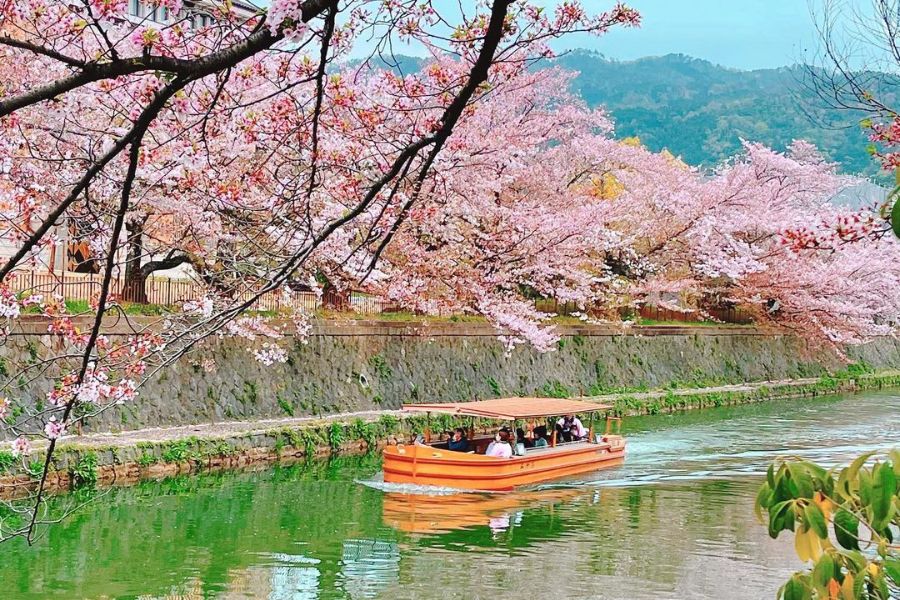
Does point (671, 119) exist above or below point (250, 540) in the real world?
above

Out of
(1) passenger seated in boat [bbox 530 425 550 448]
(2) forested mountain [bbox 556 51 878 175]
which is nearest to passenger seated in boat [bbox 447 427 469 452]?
(1) passenger seated in boat [bbox 530 425 550 448]

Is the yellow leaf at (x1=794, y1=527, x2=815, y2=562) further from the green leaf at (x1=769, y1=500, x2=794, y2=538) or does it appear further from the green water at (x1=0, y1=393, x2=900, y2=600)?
the green water at (x1=0, y1=393, x2=900, y2=600)

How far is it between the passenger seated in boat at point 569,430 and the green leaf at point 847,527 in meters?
16.5

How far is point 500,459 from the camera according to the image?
16609mm

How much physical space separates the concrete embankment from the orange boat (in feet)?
5.34

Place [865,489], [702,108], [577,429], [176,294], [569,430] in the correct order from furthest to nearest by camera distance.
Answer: [702,108] → [176,294] → [577,429] → [569,430] → [865,489]

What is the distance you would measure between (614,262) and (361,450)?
497 inches

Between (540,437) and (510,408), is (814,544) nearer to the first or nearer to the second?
(510,408)

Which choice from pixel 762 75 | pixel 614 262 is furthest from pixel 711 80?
pixel 614 262

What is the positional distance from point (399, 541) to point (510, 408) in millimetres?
5901

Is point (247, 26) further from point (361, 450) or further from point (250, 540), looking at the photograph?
point (361, 450)

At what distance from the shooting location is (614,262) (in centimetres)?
2925

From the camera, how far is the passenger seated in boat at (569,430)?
1959 centimetres

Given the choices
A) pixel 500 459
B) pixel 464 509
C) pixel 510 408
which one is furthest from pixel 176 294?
pixel 464 509
